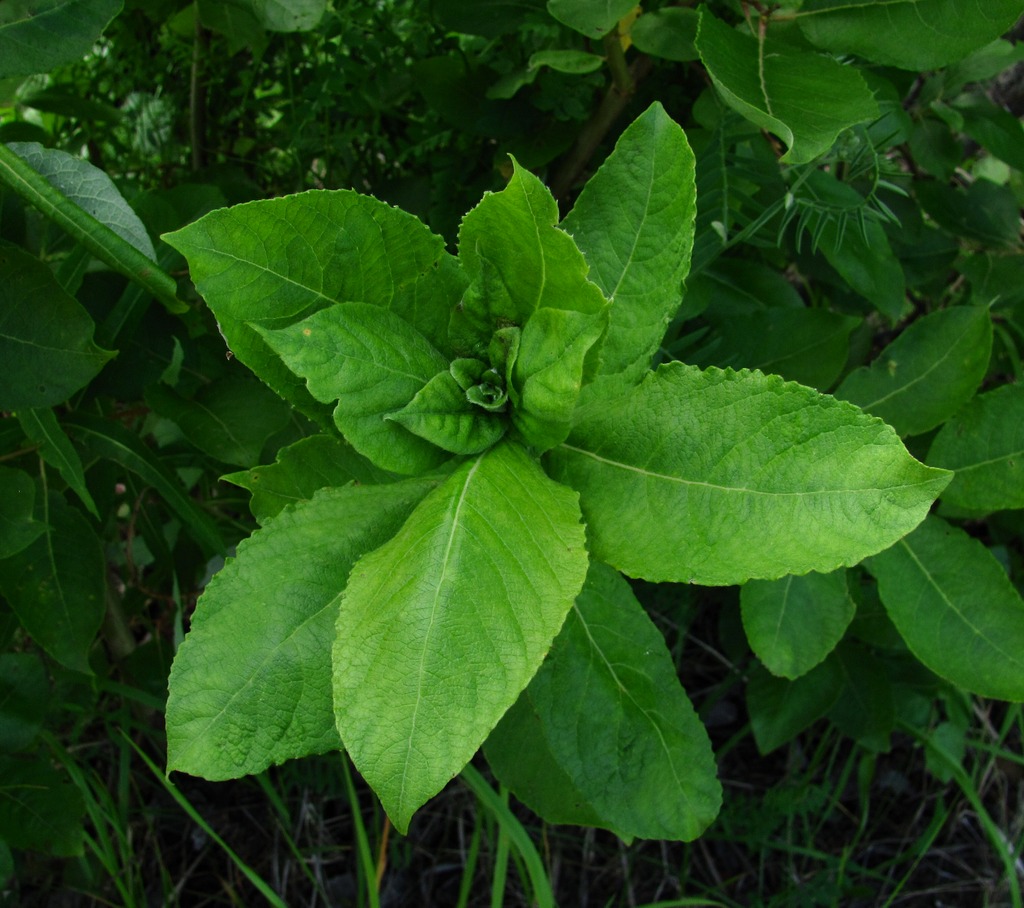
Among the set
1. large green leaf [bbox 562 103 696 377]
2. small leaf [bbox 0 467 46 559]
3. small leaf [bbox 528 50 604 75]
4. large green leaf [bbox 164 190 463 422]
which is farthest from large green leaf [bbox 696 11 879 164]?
small leaf [bbox 0 467 46 559]

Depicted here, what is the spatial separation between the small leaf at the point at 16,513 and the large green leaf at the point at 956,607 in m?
1.36

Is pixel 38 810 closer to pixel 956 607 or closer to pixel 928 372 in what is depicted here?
pixel 956 607

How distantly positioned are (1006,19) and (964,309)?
529mm

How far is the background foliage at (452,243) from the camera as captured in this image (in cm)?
140

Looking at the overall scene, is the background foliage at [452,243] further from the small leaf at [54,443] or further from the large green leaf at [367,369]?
the large green leaf at [367,369]

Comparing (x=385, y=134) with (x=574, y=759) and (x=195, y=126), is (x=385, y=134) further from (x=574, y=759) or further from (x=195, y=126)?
(x=574, y=759)

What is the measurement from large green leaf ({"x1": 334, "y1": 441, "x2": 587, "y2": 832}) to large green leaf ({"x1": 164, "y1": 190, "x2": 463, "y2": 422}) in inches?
10.1

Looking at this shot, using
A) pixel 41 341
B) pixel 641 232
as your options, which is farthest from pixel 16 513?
pixel 641 232

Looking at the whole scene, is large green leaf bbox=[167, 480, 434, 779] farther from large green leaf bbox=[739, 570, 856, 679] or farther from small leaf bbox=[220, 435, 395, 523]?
large green leaf bbox=[739, 570, 856, 679]

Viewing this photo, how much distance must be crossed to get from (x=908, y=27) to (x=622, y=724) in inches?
41.8

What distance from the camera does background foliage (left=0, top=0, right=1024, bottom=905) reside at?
1.40m

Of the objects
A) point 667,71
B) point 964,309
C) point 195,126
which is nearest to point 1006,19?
point 964,309

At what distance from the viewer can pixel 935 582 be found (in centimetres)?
165

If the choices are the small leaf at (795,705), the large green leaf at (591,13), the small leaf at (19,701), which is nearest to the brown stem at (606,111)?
the large green leaf at (591,13)
